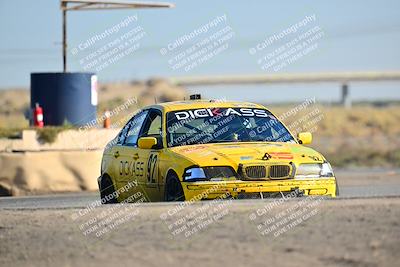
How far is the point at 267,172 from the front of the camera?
38.3 feet

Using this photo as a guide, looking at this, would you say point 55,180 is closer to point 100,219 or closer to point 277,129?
point 277,129

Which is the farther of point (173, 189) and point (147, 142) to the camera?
point (147, 142)

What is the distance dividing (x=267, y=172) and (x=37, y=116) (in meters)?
11.1

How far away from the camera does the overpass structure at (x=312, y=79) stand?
325ft

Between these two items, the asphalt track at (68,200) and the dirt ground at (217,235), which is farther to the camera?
the asphalt track at (68,200)

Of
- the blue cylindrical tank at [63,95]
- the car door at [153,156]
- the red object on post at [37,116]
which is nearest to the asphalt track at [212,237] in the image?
the car door at [153,156]

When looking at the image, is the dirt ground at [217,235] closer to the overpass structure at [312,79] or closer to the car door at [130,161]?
the car door at [130,161]

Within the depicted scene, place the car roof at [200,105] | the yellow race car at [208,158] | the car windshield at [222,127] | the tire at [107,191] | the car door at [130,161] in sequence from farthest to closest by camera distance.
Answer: the tire at [107,191] < the car roof at [200,105] < the car door at [130,161] < the car windshield at [222,127] < the yellow race car at [208,158]

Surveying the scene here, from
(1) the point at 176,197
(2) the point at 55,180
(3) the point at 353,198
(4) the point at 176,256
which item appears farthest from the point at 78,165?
(4) the point at 176,256

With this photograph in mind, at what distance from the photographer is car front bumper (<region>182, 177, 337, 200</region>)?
11.5 m

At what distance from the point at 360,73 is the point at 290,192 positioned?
309ft

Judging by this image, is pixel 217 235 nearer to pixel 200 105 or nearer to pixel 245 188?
pixel 245 188

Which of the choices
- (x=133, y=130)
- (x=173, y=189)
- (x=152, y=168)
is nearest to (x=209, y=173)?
(x=173, y=189)

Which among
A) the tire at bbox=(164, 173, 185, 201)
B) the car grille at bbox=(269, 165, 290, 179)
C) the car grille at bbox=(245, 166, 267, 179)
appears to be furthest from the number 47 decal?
the car grille at bbox=(269, 165, 290, 179)
